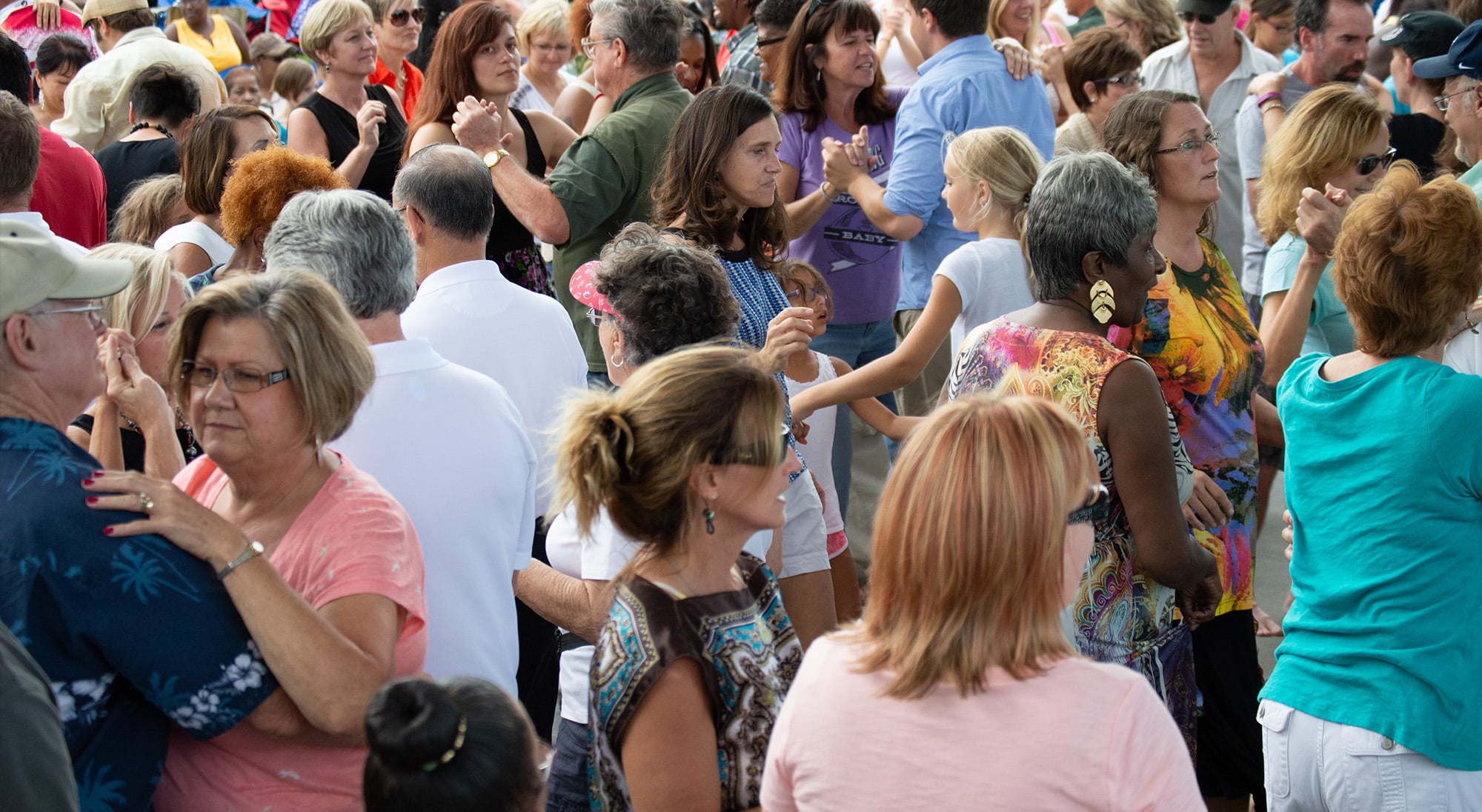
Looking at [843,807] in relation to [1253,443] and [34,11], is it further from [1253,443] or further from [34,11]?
[34,11]

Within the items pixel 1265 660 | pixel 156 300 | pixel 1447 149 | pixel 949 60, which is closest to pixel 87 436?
pixel 156 300

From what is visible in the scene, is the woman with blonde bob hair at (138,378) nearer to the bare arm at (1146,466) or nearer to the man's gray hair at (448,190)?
the man's gray hair at (448,190)

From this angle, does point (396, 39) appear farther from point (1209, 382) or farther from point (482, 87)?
point (1209, 382)

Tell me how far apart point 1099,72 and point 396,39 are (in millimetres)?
3359

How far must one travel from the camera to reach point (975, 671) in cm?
151

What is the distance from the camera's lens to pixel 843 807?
1536 mm

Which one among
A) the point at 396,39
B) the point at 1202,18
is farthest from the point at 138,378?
the point at 1202,18

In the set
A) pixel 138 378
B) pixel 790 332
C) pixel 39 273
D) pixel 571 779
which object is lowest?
pixel 571 779

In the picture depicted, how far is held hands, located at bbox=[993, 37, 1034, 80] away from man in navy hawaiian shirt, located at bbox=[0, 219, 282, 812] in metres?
3.73

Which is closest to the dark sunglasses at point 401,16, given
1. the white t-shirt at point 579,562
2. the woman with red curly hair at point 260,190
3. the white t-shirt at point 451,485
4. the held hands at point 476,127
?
the held hands at point 476,127

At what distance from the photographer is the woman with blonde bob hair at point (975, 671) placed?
146 centimetres

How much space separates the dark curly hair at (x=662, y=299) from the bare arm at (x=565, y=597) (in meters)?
0.48

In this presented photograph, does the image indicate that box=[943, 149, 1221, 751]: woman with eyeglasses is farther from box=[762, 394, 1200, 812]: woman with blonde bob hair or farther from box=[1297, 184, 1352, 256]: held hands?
box=[762, 394, 1200, 812]: woman with blonde bob hair

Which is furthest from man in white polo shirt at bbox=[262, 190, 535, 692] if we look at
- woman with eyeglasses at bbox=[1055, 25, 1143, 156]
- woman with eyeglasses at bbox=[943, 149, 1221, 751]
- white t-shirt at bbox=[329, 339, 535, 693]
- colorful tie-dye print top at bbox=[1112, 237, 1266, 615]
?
woman with eyeglasses at bbox=[1055, 25, 1143, 156]
